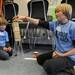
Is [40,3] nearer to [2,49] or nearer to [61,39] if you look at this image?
[2,49]

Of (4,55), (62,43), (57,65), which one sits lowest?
(4,55)

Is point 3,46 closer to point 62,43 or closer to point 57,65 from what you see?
point 62,43

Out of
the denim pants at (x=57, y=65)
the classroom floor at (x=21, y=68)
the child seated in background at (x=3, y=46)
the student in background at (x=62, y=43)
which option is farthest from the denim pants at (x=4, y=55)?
the denim pants at (x=57, y=65)

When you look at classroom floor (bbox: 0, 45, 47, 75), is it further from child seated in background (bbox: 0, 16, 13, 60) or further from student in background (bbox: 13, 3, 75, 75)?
child seated in background (bbox: 0, 16, 13, 60)

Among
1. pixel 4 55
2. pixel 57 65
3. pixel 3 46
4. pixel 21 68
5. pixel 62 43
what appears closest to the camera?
pixel 57 65

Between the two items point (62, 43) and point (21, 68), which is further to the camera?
point (21, 68)

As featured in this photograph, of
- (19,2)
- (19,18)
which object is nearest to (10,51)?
(19,18)

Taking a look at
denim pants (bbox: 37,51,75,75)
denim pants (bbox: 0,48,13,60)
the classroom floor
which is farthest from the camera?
denim pants (bbox: 0,48,13,60)

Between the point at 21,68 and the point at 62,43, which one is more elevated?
the point at 62,43

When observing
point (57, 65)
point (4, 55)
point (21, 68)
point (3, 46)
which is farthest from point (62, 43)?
point (3, 46)

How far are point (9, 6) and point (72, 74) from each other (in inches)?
96.6

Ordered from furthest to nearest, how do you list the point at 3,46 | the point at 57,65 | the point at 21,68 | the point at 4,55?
the point at 3,46, the point at 4,55, the point at 21,68, the point at 57,65

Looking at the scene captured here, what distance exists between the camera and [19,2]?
16.7ft

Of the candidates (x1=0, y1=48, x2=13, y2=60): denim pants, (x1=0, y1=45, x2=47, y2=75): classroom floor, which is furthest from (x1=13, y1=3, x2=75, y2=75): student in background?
(x1=0, y1=48, x2=13, y2=60): denim pants
